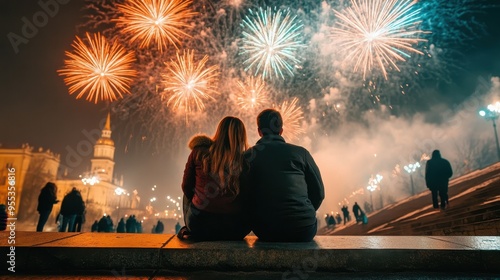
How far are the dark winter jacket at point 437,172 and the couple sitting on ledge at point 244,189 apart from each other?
9.71 m

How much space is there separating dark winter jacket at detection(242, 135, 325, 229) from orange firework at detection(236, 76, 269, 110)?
596 inches

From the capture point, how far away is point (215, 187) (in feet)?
11.7

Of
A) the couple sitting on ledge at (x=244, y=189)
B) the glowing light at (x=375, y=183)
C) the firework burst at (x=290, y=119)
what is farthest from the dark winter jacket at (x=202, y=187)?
the glowing light at (x=375, y=183)

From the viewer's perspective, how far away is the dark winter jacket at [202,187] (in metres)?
3.56

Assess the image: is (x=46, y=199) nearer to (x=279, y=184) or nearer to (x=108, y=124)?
(x=279, y=184)

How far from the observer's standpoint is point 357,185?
3169 inches

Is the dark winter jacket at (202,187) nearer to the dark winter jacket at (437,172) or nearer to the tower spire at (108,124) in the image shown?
the dark winter jacket at (437,172)

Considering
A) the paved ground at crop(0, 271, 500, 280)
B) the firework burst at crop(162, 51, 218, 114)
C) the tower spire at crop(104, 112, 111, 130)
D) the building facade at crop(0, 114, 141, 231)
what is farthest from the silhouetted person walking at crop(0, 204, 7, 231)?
the tower spire at crop(104, 112, 111, 130)

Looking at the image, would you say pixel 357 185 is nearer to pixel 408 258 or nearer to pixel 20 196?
pixel 20 196

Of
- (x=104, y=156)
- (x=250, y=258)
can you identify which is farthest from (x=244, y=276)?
(x=104, y=156)

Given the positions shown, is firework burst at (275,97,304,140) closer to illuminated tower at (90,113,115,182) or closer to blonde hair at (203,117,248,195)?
blonde hair at (203,117,248,195)

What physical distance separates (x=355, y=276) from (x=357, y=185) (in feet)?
271

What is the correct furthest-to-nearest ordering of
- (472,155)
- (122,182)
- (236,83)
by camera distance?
1. (122,182)
2. (472,155)
3. (236,83)

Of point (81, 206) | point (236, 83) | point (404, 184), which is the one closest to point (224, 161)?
point (81, 206)
